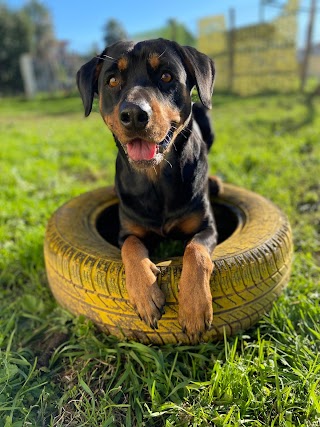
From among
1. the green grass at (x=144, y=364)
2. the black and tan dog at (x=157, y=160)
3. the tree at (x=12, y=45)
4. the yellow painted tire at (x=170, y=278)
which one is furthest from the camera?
the tree at (x=12, y=45)

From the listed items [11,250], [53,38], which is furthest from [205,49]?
[53,38]

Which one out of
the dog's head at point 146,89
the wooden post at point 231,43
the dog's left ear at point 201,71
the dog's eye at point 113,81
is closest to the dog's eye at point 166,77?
the dog's head at point 146,89

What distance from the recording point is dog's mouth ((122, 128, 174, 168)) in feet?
6.77

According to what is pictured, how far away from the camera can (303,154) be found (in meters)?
5.71

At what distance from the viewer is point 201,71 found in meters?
2.29

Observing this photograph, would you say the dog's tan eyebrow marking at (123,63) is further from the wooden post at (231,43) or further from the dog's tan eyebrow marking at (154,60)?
the wooden post at (231,43)

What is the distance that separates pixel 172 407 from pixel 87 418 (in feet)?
1.36

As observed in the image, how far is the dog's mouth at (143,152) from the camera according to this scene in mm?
2062

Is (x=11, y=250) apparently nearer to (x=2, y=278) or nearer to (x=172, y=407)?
(x=2, y=278)

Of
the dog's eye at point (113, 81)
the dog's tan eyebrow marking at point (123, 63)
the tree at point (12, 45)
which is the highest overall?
the dog's tan eyebrow marking at point (123, 63)

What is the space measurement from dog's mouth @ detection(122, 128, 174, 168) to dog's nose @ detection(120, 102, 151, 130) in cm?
13

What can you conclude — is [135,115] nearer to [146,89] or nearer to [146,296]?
[146,89]

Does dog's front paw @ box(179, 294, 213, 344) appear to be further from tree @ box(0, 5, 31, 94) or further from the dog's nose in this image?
tree @ box(0, 5, 31, 94)

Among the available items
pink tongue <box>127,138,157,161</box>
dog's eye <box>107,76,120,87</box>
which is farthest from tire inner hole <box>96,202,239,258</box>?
dog's eye <box>107,76,120,87</box>
